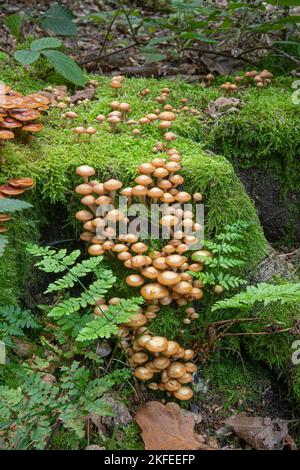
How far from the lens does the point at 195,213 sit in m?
3.97

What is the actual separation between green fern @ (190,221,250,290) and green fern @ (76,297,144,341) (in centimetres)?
64

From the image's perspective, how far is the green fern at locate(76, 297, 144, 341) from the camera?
2.84 meters

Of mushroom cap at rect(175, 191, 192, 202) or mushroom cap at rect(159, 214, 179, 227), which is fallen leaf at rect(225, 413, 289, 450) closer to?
mushroom cap at rect(159, 214, 179, 227)

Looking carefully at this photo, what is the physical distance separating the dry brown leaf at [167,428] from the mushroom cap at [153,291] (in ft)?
2.32

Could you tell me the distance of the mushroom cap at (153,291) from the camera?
337 centimetres

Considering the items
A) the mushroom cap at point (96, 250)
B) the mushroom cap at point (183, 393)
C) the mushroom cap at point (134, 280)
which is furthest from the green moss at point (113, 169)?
the mushroom cap at point (183, 393)

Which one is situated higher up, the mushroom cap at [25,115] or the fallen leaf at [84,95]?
the mushroom cap at [25,115]

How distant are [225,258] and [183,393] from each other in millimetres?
986

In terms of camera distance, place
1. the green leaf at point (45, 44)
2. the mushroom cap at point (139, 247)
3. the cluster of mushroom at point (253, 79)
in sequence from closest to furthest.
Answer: the mushroom cap at point (139, 247) < the green leaf at point (45, 44) < the cluster of mushroom at point (253, 79)

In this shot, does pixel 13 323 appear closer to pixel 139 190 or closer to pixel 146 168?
pixel 139 190

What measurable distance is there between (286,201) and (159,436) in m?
3.13

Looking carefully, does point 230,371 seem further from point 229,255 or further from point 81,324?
point 81,324

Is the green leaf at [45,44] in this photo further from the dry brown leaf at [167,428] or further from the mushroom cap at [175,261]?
the dry brown leaf at [167,428]

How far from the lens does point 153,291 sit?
3377 mm
